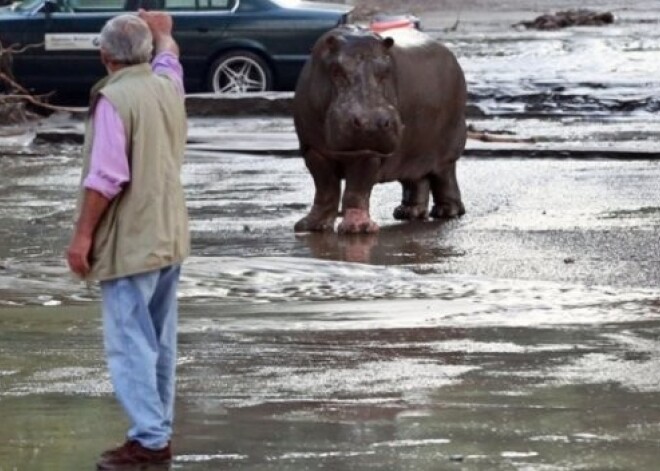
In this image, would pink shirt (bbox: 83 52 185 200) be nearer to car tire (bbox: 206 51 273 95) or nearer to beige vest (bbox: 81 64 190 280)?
beige vest (bbox: 81 64 190 280)

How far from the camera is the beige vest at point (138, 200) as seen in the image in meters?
6.45

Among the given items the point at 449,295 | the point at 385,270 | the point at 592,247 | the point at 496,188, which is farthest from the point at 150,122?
the point at 496,188

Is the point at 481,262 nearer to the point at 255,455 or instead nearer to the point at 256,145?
the point at 255,455

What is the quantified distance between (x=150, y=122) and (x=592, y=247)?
6.09m

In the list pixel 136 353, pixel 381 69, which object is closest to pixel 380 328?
pixel 136 353

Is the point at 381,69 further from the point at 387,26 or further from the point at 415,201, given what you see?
the point at 387,26

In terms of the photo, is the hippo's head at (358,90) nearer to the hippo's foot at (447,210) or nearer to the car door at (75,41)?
the hippo's foot at (447,210)

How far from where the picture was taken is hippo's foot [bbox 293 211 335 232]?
1306cm

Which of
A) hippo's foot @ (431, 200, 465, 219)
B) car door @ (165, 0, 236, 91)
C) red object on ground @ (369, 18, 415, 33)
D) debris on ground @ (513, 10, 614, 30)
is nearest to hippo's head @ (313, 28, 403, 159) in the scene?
hippo's foot @ (431, 200, 465, 219)

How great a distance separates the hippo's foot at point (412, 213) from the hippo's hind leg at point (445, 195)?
87mm

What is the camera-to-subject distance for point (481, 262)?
11.5m

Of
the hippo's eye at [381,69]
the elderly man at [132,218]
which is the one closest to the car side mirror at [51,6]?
the hippo's eye at [381,69]

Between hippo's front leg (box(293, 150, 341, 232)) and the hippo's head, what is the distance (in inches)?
17.5

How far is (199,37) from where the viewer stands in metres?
23.0
